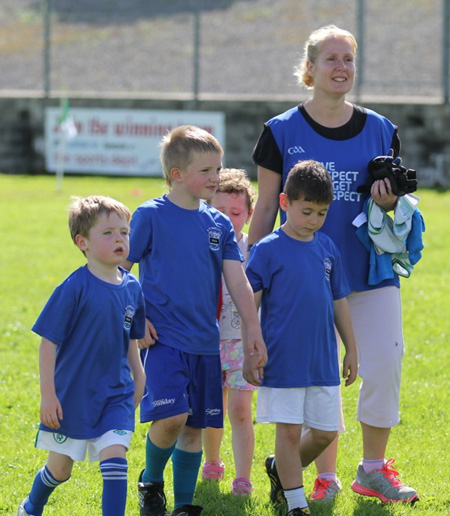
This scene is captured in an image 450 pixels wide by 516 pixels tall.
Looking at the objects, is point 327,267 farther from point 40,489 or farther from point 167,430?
point 40,489

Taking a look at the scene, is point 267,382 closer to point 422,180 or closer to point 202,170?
point 202,170

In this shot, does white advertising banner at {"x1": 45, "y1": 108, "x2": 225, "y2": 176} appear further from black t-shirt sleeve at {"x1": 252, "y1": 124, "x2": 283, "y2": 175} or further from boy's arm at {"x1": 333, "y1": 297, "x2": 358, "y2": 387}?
boy's arm at {"x1": 333, "y1": 297, "x2": 358, "y2": 387}

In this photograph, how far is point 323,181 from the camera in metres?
4.22

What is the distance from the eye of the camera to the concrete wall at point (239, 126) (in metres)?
17.9

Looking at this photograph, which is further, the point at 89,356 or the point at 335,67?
the point at 335,67

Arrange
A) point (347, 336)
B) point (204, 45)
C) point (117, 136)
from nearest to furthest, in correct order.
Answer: point (347, 336) < point (117, 136) < point (204, 45)

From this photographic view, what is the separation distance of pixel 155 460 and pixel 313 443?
0.71 m

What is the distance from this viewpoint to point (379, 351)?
4.62 meters

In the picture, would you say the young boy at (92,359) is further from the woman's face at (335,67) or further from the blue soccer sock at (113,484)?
the woman's face at (335,67)

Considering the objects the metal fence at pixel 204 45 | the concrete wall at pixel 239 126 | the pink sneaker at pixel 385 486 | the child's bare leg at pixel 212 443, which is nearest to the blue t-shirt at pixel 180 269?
the child's bare leg at pixel 212 443

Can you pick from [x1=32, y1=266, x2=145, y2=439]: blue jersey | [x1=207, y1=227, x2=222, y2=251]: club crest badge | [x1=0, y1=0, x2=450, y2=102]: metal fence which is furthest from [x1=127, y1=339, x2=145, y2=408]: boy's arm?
[x1=0, y1=0, x2=450, y2=102]: metal fence

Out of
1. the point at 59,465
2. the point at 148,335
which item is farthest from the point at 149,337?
the point at 59,465

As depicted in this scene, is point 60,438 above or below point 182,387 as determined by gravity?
below

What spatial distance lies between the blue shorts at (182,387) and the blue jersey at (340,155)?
33.3 inches
